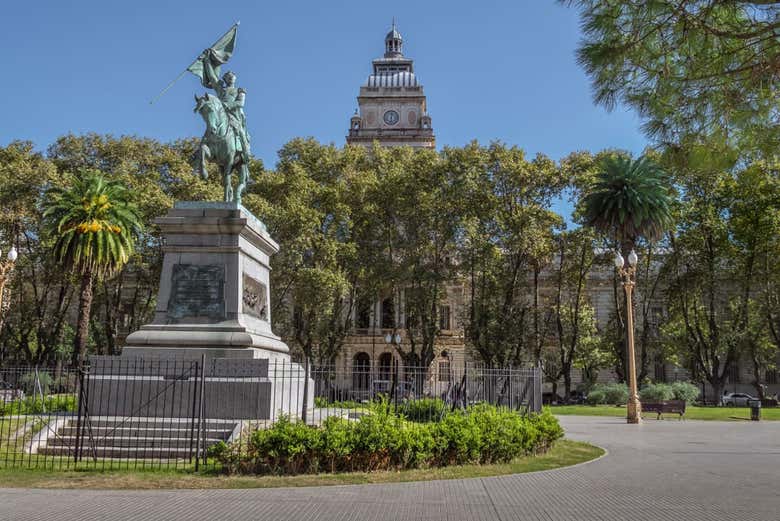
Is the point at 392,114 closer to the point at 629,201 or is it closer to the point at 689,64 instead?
the point at 629,201

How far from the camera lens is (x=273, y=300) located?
41031mm

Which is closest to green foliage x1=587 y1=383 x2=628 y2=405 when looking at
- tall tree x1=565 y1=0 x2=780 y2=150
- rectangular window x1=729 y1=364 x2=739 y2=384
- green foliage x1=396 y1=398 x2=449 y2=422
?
green foliage x1=396 y1=398 x2=449 y2=422

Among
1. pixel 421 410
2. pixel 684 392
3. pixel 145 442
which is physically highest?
pixel 421 410

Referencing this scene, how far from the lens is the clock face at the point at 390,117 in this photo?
233 feet

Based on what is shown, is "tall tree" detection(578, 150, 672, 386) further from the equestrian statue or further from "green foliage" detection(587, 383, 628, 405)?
the equestrian statue

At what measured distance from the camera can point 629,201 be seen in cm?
3516

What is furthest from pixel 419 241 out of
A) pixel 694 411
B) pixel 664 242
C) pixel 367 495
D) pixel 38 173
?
pixel 367 495

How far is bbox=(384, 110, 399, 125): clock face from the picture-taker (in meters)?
71.1

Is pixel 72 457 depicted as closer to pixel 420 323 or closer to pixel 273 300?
pixel 273 300

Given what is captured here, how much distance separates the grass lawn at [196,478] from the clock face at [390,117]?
204 ft

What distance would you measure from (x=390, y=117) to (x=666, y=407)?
50.1m

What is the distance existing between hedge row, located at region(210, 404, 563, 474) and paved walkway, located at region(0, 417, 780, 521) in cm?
115

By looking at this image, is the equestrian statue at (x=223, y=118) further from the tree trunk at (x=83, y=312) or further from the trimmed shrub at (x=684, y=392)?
the trimmed shrub at (x=684, y=392)

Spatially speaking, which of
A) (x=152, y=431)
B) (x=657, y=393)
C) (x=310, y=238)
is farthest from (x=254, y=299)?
(x=657, y=393)
